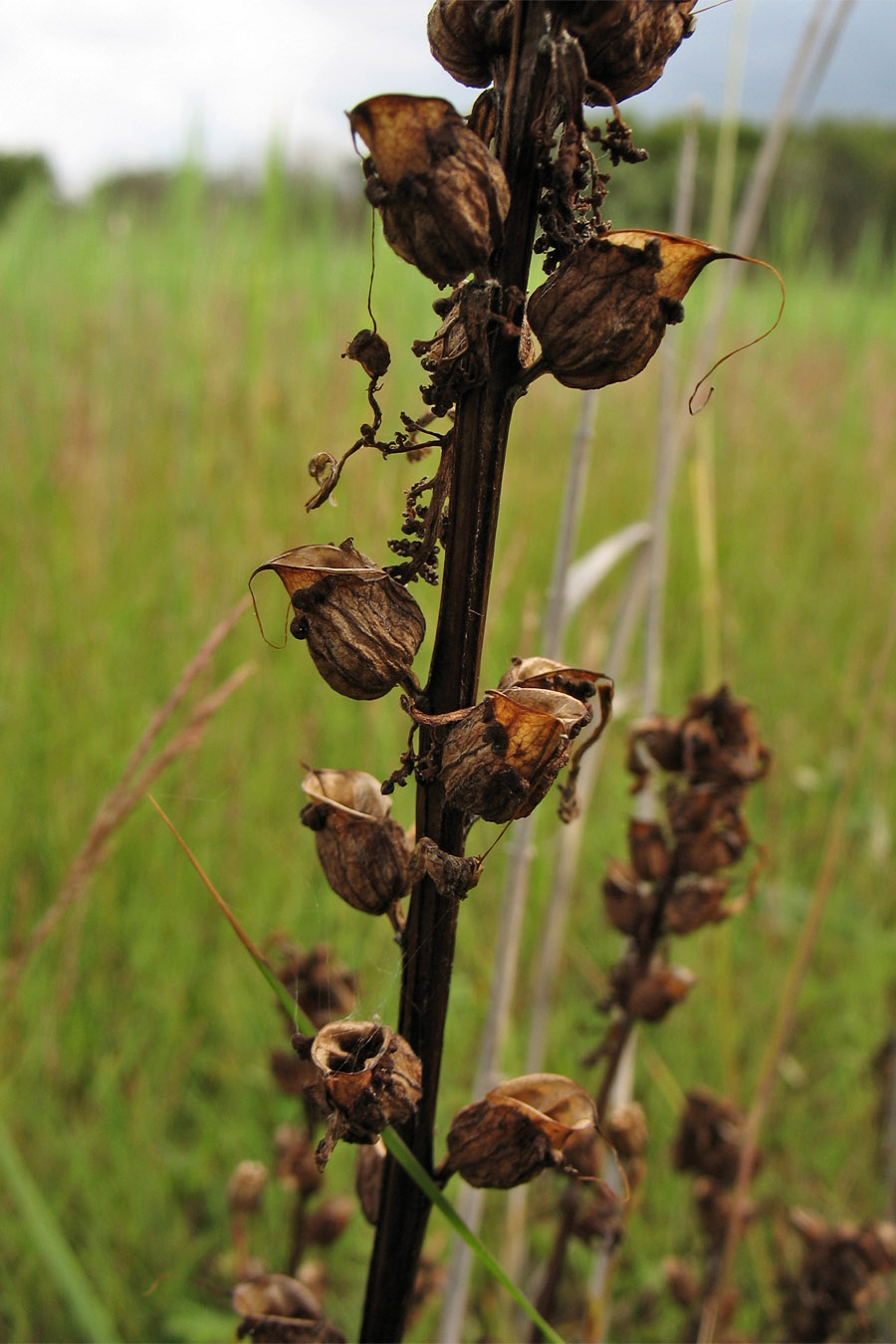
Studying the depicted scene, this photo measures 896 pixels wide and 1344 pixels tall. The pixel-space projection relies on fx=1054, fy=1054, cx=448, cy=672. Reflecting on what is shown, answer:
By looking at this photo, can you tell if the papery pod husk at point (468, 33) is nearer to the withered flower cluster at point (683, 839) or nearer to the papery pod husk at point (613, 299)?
the papery pod husk at point (613, 299)

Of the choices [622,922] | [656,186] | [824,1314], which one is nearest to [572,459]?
[622,922]

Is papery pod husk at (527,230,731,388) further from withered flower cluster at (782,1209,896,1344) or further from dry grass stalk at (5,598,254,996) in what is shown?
withered flower cluster at (782,1209,896,1344)

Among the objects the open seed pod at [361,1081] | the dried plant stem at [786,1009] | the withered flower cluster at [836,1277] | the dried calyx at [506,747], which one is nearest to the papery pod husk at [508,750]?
the dried calyx at [506,747]

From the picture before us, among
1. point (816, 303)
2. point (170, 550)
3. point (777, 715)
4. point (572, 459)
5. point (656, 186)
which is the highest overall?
point (656, 186)

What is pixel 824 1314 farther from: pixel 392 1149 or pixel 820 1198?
pixel 392 1149

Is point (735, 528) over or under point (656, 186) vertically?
under

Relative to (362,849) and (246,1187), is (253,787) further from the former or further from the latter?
(362,849)

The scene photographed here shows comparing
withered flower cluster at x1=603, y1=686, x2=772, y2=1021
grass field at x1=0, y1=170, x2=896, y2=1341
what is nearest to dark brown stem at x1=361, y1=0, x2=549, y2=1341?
grass field at x1=0, y1=170, x2=896, y2=1341
